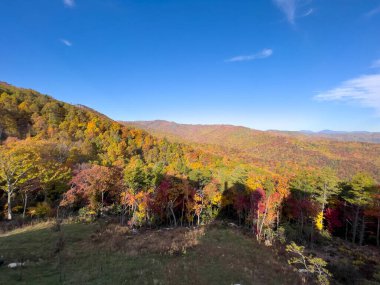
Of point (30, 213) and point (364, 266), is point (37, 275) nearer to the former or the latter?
point (30, 213)

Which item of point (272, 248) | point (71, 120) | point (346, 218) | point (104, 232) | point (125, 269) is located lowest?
point (346, 218)

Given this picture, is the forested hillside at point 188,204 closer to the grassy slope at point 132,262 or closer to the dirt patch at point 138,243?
the dirt patch at point 138,243

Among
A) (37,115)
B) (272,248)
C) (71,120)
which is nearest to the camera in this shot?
(272,248)

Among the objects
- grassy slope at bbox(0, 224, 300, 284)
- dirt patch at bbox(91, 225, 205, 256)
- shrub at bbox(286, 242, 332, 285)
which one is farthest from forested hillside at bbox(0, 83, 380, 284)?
shrub at bbox(286, 242, 332, 285)

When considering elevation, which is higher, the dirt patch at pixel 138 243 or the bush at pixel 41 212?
the dirt patch at pixel 138 243

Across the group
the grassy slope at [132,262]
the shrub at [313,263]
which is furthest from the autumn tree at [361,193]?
the grassy slope at [132,262]

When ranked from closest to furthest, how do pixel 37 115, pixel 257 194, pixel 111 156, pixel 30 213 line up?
pixel 30 213 < pixel 257 194 < pixel 111 156 < pixel 37 115

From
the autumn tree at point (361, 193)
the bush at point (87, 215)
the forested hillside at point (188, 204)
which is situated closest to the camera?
the forested hillside at point (188, 204)

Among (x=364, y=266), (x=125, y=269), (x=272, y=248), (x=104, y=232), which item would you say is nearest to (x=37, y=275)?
(x=125, y=269)
